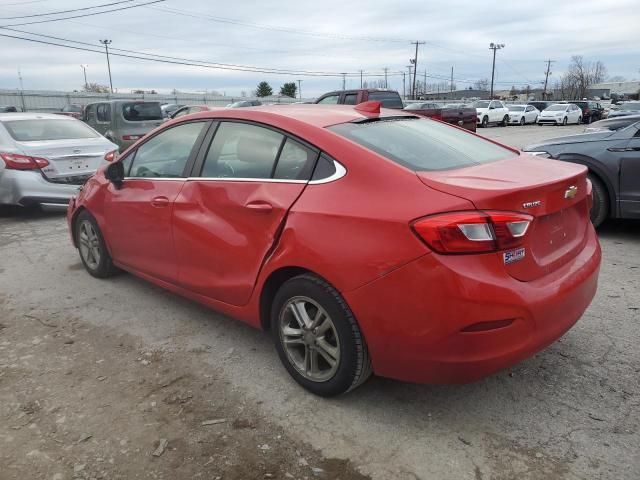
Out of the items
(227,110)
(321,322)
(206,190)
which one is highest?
(227,110)

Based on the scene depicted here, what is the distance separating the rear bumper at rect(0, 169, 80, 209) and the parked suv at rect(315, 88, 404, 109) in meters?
9.76

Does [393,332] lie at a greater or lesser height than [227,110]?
lesser

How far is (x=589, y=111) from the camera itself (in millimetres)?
39375

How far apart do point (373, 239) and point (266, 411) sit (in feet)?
3.65

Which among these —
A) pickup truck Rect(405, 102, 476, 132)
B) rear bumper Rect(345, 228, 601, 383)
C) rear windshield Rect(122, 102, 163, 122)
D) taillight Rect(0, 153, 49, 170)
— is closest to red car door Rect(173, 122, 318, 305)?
rear bumper Rect(345, 228, 601, 383)

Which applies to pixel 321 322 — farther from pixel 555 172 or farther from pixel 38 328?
pixel 38 328

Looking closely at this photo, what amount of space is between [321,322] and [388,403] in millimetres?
577

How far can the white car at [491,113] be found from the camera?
108 ft

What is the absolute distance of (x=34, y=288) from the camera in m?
4.88

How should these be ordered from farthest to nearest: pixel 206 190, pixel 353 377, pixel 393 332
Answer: pixel 206 190 → pixel 353 377 → pixel 393 332

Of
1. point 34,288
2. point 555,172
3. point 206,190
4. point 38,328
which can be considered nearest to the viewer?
point 555,172

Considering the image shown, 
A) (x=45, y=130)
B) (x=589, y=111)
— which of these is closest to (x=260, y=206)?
(x=45, y=130)

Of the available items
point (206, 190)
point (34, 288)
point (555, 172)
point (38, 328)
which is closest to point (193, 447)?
point (206, 190)

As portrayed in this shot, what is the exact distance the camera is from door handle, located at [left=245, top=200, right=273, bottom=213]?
3.02m
